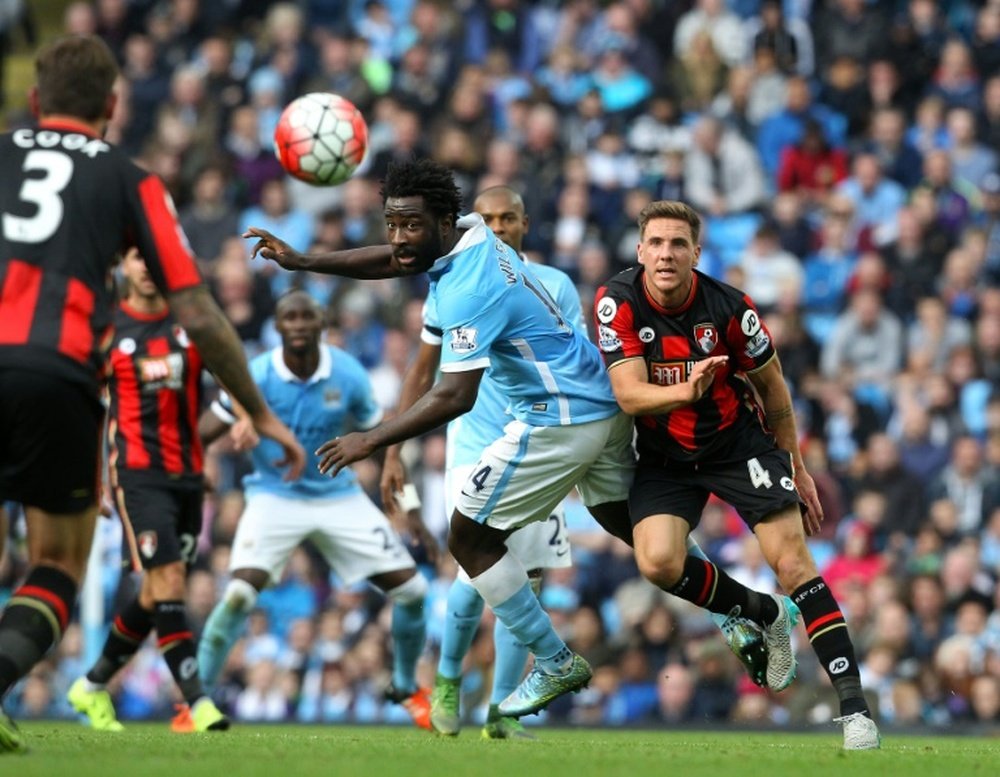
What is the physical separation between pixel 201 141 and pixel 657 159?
5004 mm

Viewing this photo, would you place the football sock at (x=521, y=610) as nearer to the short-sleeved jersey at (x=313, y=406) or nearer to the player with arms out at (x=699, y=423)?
the player with arms out at (x=699, y=423)

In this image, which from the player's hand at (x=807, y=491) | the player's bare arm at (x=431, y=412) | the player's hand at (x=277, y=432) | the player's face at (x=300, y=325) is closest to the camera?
the player's hand at (x=277, y=432)

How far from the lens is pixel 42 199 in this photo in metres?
6.46

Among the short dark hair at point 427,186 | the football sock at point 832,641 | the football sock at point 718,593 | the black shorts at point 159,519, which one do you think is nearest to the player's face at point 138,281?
the black shorts at point 159,519

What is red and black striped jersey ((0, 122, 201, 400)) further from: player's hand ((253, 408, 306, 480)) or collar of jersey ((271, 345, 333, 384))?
collar of jersey ((271, 345, 333, 384))

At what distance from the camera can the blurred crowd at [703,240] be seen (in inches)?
557

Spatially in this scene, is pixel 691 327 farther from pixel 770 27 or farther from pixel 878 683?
pixel 770 27

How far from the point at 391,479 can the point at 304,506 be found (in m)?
1.90

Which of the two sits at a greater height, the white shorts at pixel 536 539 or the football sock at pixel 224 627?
the white shorts at pixel 536 539

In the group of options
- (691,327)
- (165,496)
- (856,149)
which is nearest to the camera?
(691,327)

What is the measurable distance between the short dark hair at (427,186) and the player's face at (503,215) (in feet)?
5.01

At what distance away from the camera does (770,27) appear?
1853cm

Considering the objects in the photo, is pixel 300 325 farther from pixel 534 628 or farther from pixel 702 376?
pixel 702 376

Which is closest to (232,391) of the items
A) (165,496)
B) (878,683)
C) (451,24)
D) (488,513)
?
(488,513)
